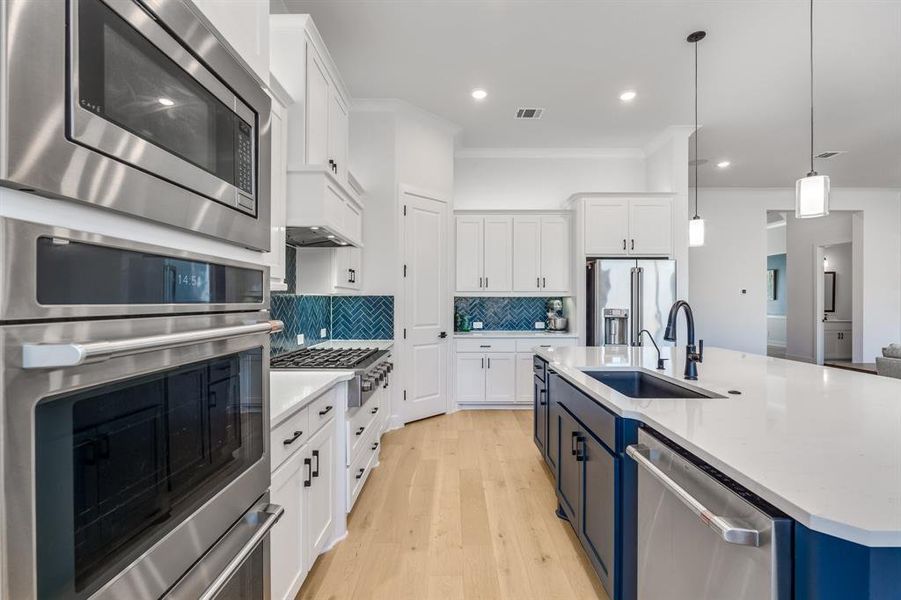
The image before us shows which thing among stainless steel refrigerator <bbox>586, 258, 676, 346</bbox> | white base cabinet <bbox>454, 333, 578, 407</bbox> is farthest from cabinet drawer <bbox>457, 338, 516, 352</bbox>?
stainless steel refrigerator <bbox>586, 258, 676, 346</bbox>

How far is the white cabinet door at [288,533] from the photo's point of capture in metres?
1.47

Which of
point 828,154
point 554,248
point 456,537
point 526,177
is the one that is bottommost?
point 456,537

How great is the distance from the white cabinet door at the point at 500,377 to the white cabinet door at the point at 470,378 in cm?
6

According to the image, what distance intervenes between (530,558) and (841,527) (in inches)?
66.6

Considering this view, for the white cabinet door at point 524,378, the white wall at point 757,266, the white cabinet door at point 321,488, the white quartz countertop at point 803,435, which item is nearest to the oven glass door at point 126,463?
the white cabinet door at point 321,488

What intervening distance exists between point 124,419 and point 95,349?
7.7 inches

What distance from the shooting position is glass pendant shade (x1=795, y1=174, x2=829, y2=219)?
8.69ft

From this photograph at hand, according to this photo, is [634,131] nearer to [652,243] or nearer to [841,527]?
[652,243]

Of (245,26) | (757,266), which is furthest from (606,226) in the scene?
(245,26)

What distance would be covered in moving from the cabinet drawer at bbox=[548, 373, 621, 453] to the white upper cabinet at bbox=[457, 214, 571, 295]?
106 inches

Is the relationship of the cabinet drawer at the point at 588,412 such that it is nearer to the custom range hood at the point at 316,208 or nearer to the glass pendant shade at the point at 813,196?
the custom range hood at the point at 316,208

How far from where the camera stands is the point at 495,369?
5.03 meters

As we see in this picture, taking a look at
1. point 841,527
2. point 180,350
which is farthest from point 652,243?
point 180,350

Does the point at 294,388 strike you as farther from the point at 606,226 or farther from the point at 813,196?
the point at 606,226
